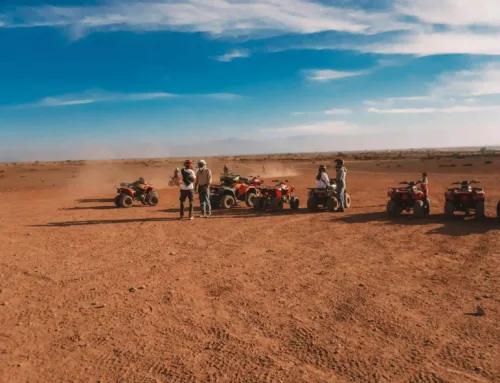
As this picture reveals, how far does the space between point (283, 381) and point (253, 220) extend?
9.16 meters

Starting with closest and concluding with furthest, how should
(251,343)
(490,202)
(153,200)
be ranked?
(251,343) → (490,202) → (153,200)

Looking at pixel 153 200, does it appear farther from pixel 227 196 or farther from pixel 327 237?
pixel 327 237

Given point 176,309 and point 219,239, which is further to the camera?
point 219,239

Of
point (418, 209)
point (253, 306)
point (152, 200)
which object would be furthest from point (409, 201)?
point (152, 200)

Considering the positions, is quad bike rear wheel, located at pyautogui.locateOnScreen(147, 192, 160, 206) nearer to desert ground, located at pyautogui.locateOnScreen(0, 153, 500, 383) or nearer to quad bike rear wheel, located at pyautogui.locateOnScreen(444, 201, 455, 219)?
desert ground, located at pyautogui.locateOnScreen(0, 153, 500, 383)

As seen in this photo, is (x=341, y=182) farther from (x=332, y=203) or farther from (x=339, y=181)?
(x=332, y=203)

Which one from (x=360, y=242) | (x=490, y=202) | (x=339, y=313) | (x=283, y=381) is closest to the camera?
(x=283, y=381)

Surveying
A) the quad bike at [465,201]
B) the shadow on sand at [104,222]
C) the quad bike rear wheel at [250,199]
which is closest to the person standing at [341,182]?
the quad bike at [465,201]

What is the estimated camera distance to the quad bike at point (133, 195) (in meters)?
16.8

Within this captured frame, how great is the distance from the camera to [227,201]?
52.2 ft

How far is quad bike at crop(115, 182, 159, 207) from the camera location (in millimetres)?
16766

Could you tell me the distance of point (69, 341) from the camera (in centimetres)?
470

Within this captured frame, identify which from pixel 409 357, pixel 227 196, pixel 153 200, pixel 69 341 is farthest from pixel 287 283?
pixel 153 200

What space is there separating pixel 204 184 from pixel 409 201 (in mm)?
6856
